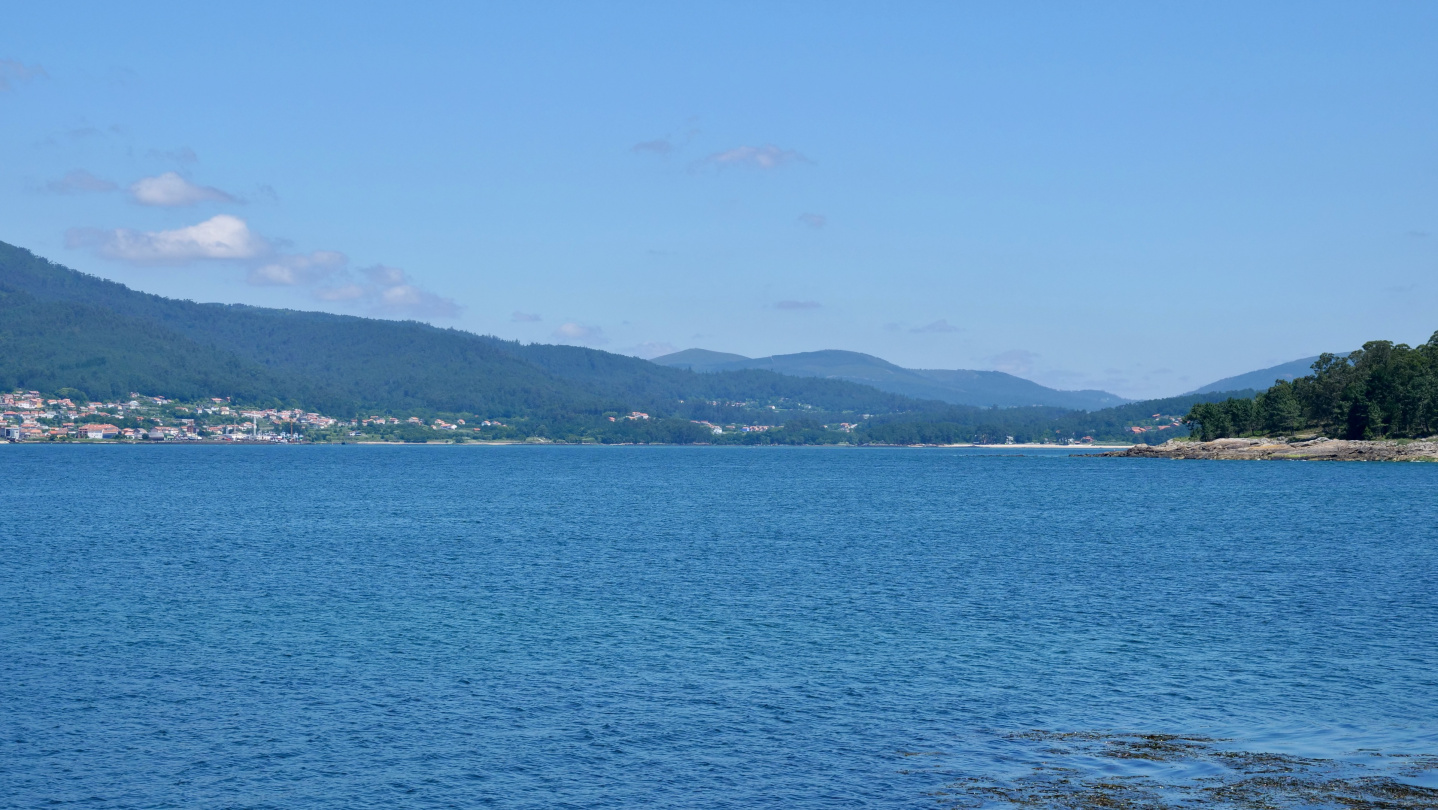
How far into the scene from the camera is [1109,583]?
2272 inches

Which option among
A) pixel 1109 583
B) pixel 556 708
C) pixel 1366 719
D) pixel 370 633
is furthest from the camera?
pixel 1109 583

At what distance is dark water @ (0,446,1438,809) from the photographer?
25953mm

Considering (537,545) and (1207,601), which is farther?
(537,545)

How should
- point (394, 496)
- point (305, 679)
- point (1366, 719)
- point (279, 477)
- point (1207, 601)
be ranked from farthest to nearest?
point (279, 477) < point (394, 496) < point (1207, 601) < point (305, 679) < point (1366, 719)

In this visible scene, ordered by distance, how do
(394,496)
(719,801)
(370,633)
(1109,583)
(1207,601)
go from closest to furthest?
(719,801) → (370,633) → (1207,601) → (1109,583) → (394,496)

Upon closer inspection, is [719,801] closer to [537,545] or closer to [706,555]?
[706,555]

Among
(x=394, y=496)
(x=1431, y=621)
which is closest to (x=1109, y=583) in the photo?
(x=1431, y=621)

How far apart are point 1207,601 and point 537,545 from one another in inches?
1715

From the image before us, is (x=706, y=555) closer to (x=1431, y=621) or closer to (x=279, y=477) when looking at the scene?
(x=1431, y=621)

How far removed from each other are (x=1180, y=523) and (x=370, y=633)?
7491 centimetres

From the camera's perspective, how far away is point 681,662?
37781mm

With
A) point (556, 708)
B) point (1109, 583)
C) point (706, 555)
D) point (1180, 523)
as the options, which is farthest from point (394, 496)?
point (556, 708)

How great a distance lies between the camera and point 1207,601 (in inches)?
2009

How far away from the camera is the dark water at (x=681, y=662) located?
26.0 meters
